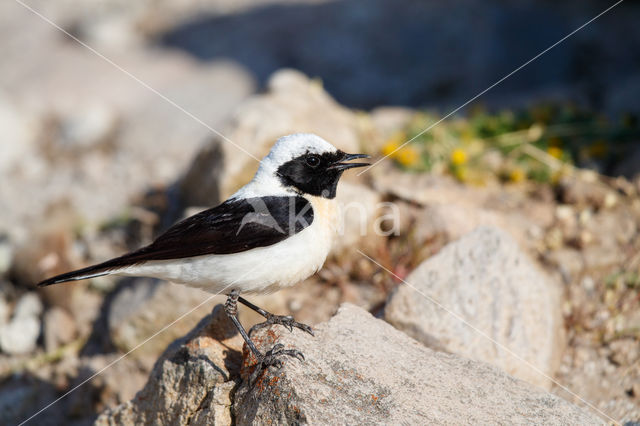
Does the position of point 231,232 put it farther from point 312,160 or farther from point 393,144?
point 393,144

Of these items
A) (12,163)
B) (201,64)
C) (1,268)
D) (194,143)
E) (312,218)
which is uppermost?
(201,64)

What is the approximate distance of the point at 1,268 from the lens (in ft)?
23.4

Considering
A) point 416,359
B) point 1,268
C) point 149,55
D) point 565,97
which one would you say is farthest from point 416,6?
point 416,359

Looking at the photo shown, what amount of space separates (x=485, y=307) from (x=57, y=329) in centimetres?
416

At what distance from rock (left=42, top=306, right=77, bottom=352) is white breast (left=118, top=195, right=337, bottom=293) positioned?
2628mm

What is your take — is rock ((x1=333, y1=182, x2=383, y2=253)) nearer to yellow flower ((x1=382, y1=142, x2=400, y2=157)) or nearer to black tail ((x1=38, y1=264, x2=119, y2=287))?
yellow flower ((x1=382, y1=142, x2=400, y2=157))

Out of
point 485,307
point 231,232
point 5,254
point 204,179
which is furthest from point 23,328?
point 485,307

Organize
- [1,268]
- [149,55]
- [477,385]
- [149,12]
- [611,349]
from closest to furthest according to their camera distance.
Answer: [477,385] < [611,349] < [1,268] < [149,55] < [149,12]

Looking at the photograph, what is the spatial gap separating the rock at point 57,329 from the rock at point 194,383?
6.79ft

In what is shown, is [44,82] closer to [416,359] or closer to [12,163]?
[12,163]

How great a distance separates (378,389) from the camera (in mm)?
3537

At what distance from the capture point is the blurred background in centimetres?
572

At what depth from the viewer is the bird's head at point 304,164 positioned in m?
4.26

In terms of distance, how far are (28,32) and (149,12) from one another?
2.33 m
